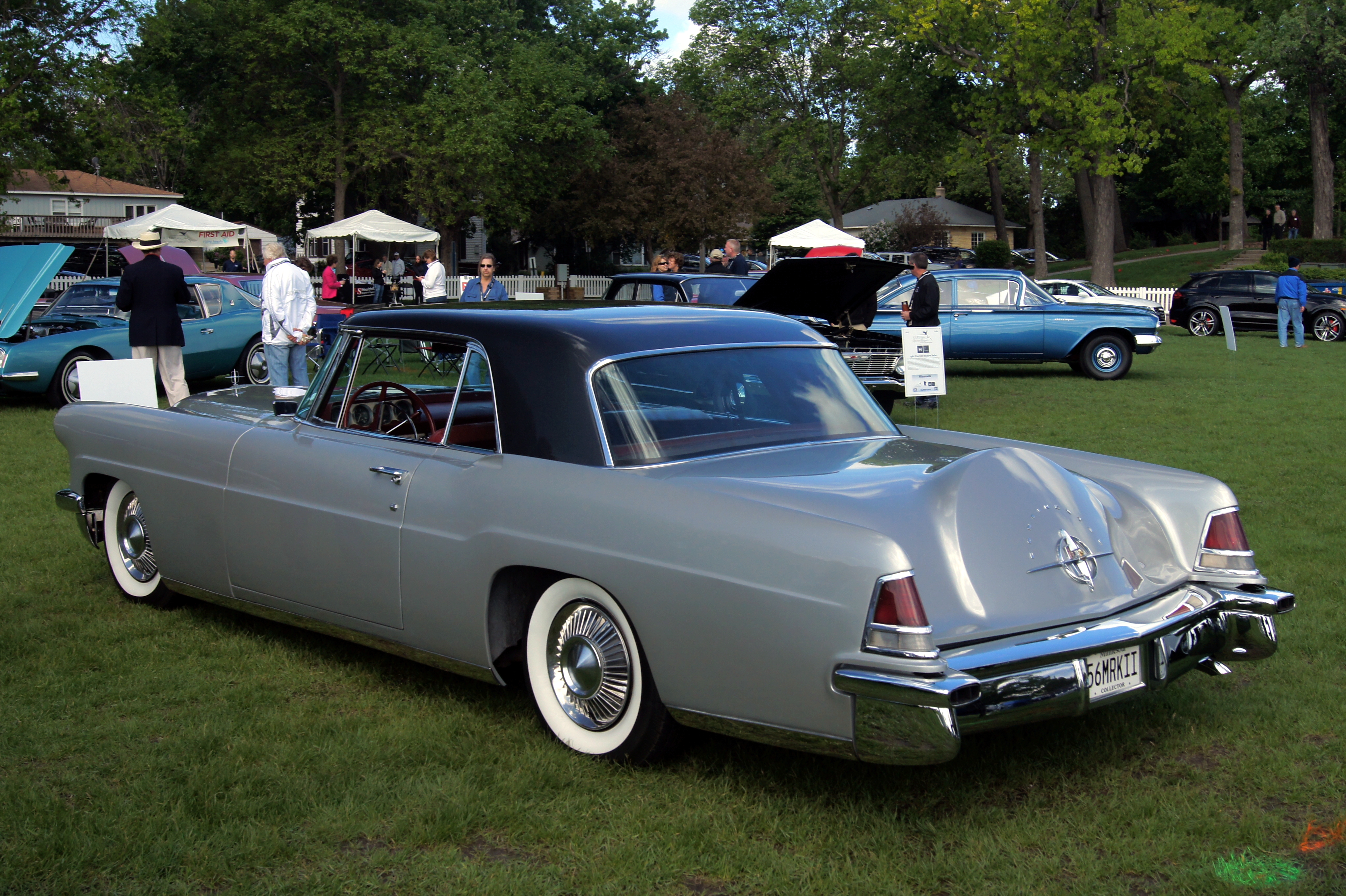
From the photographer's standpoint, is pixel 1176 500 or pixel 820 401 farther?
pixel 820 401

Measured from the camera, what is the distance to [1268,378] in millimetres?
17141

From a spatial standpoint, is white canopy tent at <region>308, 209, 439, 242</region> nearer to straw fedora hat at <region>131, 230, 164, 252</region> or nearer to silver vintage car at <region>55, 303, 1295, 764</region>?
straw fedora hat at <region>131, 230, 164, 252</region>

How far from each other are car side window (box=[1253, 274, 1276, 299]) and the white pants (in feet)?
77.7

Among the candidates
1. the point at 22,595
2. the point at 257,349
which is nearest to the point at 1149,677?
the point at 22,595

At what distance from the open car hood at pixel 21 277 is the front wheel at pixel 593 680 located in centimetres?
738

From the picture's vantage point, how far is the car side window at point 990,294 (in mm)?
18094

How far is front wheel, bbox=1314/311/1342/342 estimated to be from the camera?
25.5 m

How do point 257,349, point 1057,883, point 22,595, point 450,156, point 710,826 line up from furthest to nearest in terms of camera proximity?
point 450,156 < point 257,349 < point 22,595 < point 710,826 < point 1057,883

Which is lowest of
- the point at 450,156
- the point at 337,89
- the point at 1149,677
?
the point at 1149,677

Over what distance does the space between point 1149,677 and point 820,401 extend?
1.54 meters

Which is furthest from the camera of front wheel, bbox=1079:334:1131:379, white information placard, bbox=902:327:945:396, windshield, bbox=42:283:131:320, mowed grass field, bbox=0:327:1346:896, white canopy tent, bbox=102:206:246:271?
white canopy tent, bbox=102:206:246:271

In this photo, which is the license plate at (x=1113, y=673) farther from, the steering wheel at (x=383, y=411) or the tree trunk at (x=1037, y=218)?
the tree trunk at (x=1037, y=218)

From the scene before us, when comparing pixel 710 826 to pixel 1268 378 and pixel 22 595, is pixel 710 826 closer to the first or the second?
pixel 22 595

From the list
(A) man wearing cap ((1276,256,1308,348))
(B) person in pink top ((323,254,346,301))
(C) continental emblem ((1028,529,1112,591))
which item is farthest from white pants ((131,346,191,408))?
(A) man wearing cap ((1276,256,1308,348))
